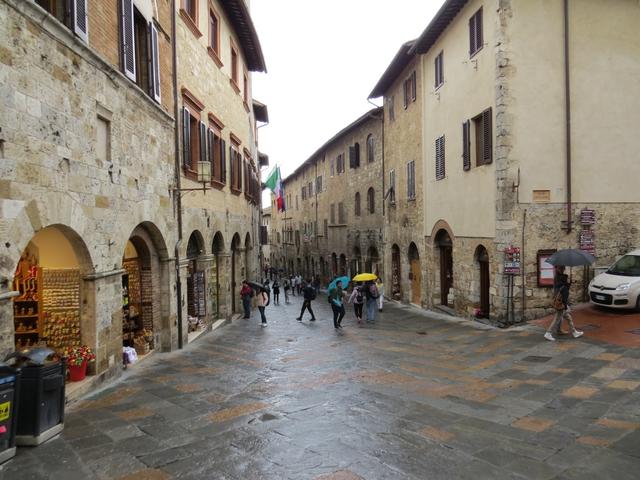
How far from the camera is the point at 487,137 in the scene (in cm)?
1331

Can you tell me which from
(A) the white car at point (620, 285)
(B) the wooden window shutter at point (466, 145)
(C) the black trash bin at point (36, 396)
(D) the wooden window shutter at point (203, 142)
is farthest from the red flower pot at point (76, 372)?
(B) the wooden window shutter at point (466, 145)

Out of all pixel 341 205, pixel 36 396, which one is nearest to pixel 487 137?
pixel 36 396

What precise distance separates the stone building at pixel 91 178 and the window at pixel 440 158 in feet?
28.8

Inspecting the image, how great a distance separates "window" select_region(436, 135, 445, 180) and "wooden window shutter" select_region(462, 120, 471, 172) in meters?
A: 1.82

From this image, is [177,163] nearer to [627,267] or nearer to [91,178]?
[91,178]

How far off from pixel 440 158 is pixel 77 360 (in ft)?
43.4

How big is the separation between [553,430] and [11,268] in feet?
20.6

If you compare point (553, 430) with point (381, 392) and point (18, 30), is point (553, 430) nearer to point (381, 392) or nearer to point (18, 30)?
point (381, 392)

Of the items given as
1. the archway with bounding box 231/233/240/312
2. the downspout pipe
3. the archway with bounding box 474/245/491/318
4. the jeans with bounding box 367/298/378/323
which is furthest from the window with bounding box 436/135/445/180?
the archway with bounding box 231/233/240/312

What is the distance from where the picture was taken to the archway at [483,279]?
1420 cm

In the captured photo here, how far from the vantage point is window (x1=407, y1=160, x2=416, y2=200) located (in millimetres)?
19750

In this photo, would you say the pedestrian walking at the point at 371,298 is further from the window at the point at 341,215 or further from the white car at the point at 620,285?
the window at the point at 341,215

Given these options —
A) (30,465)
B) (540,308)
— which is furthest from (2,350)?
(540,308)

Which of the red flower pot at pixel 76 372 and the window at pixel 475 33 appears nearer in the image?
the red flower pot at pixel 76 372
